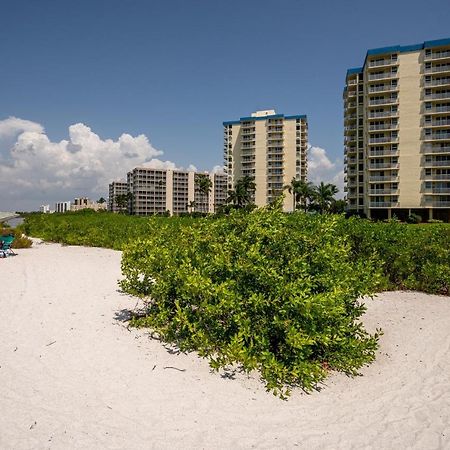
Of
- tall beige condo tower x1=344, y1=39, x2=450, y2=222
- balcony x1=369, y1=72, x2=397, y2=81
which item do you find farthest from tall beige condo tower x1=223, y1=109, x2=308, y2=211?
balcony x1=369, y1=72, x2=397, y2=81

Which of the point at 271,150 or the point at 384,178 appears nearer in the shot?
the point at 384,178

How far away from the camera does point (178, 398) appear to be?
15.3 feet

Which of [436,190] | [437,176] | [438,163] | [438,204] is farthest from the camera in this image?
[438,163]

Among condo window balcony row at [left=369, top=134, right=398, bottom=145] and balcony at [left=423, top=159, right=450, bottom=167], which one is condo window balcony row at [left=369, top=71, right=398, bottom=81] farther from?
balcony at [left=423, top=159, right=450, bottom=167]

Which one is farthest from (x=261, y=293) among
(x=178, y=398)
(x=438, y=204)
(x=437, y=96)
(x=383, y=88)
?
(x=437, y=96)

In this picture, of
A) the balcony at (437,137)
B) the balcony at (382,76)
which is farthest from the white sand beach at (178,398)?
the balcony at (382,76)

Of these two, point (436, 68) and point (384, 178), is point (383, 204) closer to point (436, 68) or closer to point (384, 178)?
point (384, 178)

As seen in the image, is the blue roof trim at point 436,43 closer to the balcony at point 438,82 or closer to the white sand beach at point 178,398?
the balcony at point 438,82

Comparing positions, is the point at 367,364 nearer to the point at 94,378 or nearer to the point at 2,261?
the point at 94,378

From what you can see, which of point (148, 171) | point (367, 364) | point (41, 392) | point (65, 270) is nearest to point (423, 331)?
point (367, 364)

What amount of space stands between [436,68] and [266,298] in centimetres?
6510

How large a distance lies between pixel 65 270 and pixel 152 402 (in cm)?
982

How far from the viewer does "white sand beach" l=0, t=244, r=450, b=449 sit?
12.8ft

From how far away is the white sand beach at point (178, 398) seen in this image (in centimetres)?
392
